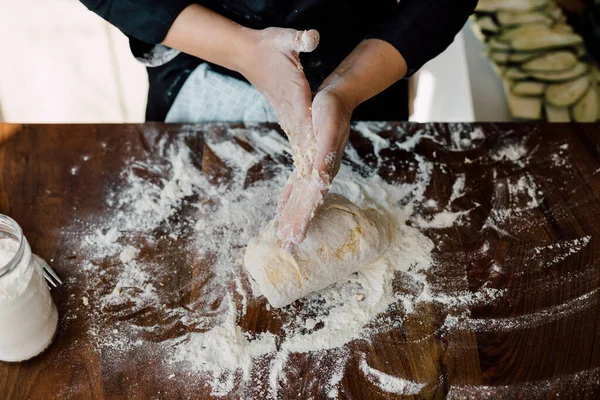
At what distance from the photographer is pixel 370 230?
1141 millimetres

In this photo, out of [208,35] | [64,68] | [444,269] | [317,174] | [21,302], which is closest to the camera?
[21,302]

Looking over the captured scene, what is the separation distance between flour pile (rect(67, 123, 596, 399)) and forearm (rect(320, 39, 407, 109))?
0.60 ft

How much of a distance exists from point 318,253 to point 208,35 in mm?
570

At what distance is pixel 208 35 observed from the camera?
1271 millimetres

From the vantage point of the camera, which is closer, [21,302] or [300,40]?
[21,302]

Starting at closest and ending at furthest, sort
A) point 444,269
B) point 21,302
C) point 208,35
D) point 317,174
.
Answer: point 21,302 < point 317,174 < point 444,269 < point 208,35

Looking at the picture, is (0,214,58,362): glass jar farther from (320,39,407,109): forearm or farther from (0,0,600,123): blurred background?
(0,0,600,123): blurred background

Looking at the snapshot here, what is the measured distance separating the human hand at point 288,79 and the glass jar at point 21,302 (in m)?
0.52

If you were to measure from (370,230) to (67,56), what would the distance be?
2.21 metres

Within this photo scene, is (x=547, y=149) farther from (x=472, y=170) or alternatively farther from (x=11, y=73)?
(x=11, y=73)

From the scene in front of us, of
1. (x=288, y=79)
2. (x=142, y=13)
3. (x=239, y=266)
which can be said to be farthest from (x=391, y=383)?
(x=142, y=13)

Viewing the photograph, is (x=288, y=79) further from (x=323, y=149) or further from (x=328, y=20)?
(x=328, y=20)

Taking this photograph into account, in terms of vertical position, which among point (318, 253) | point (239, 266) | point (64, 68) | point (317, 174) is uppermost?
point (317, 174)

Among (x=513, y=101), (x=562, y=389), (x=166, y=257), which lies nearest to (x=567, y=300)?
(x=562, y=389)
